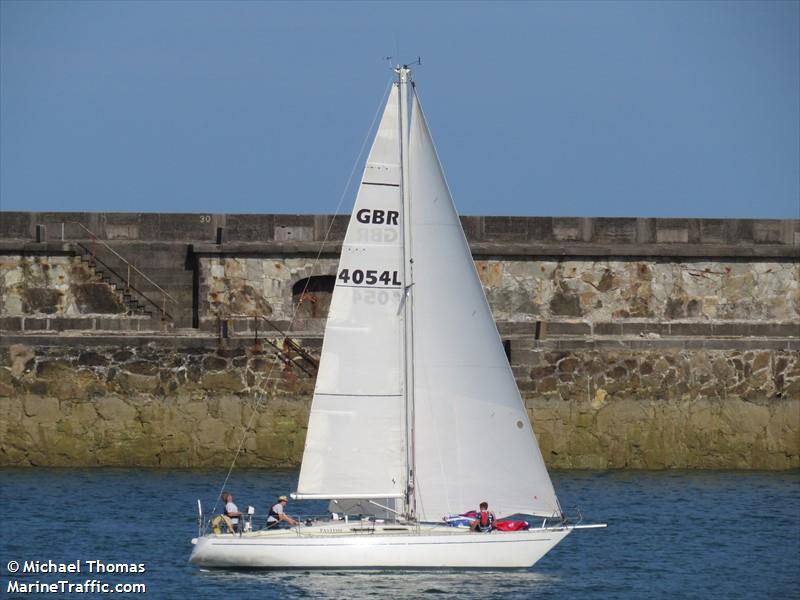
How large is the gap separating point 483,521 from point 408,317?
9.13ft

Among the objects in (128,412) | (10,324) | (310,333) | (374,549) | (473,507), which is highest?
(10,324)

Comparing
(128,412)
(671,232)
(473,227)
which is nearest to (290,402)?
(128,412)

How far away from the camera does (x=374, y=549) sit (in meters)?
24.5

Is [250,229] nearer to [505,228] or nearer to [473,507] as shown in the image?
[505,228]

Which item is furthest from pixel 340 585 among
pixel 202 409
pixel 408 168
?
pixel 202 409

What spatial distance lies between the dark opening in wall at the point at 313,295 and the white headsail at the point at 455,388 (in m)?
10.9

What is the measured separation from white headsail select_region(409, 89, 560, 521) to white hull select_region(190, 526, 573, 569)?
632 mm

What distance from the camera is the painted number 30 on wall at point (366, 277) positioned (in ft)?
83.2

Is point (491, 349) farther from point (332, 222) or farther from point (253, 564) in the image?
point (332, 222)

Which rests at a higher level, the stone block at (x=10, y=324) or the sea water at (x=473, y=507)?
the stone block at (x=10, y=324)

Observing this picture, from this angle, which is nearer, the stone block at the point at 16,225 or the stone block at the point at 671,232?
the stone block at the point at 16,225

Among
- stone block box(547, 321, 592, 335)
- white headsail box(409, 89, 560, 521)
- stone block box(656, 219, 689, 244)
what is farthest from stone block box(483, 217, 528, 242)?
white headsail box(409, 89, 560, 521)

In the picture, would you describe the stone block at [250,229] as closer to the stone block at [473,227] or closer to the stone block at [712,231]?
the stone block at [473,227]

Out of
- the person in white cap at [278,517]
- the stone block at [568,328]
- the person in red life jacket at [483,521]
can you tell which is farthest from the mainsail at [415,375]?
the stone block at [568,328]
